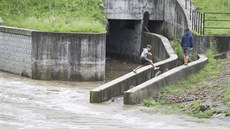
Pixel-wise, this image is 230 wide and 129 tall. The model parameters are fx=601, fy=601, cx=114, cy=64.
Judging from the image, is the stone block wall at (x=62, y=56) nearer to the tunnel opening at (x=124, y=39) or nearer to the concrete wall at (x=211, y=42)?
the concrete wall at (x=211, y=42)

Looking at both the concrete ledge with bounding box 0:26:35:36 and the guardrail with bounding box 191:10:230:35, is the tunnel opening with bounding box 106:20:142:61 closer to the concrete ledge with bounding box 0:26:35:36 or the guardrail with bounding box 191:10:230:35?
the guardrail with bounding box 191:10:230:35

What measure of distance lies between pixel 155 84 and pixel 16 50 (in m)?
8.03

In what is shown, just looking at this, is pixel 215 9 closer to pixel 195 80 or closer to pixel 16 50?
pixel 195 80

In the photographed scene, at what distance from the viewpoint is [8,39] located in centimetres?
2581

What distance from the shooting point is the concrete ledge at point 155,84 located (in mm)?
18328

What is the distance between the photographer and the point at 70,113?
1692 cm

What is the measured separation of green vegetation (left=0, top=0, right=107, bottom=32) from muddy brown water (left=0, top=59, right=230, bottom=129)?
4.21 meters

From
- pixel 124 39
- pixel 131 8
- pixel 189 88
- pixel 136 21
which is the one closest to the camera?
pixel 189 88

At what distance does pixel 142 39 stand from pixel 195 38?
4.73 meters

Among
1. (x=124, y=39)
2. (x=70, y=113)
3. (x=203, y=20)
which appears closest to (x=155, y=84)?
(x=70, y=113)

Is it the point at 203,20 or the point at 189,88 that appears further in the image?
the point at 203,20

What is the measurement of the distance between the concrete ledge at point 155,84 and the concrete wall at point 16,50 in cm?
635

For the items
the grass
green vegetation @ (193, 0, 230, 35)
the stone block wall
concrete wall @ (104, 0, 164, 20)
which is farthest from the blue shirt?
concrete wall @ (104, 0, 164, 20)

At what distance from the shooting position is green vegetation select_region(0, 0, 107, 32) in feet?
84.3
